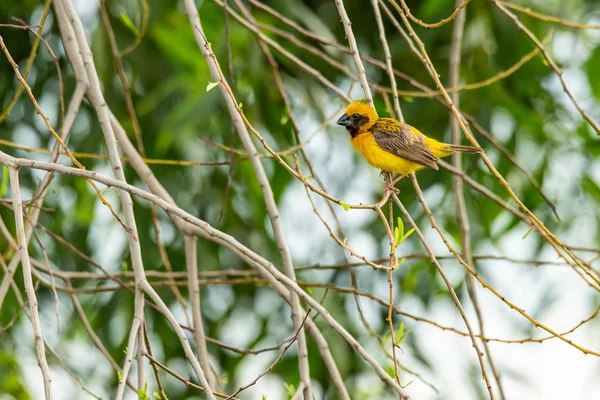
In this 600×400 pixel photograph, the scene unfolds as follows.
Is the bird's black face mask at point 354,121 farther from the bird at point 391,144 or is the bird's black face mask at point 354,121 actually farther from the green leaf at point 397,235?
the green leaf at point 397,235

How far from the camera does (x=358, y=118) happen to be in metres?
3.22

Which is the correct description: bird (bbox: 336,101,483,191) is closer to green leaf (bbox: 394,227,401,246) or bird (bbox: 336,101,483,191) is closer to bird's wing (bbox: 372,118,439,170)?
bird's wing (bbox: 372,118,439,170)

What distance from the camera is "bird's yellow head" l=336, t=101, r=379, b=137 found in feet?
10.5

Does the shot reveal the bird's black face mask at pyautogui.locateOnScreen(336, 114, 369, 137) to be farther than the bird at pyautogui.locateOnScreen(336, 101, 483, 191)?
Yes

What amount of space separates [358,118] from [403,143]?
10.8 inches

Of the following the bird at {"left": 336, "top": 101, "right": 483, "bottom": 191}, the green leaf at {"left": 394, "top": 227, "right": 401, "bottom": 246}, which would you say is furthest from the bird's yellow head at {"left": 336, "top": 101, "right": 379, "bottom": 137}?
the green leaf at {"left": 394, "top": 227, "right": 401, "bottom": 246}

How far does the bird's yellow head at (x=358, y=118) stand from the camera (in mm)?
3203

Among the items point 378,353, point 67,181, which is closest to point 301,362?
point 378,353

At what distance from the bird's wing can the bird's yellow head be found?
0.06m

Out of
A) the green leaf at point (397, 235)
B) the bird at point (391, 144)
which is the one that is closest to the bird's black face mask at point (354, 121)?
the bird at point (391, 144)

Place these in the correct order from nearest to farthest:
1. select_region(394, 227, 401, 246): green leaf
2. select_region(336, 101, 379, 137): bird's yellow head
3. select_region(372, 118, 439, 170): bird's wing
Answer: select_region(394, 227, 401, 246): green leaf, select_region(372, 118, 439, 170): bird's wing, select_region(336, 101, 379, 137): bird's yellow head

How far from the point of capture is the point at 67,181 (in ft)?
13.7

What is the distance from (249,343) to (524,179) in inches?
61.8

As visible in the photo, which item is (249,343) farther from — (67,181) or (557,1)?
(557,1)
